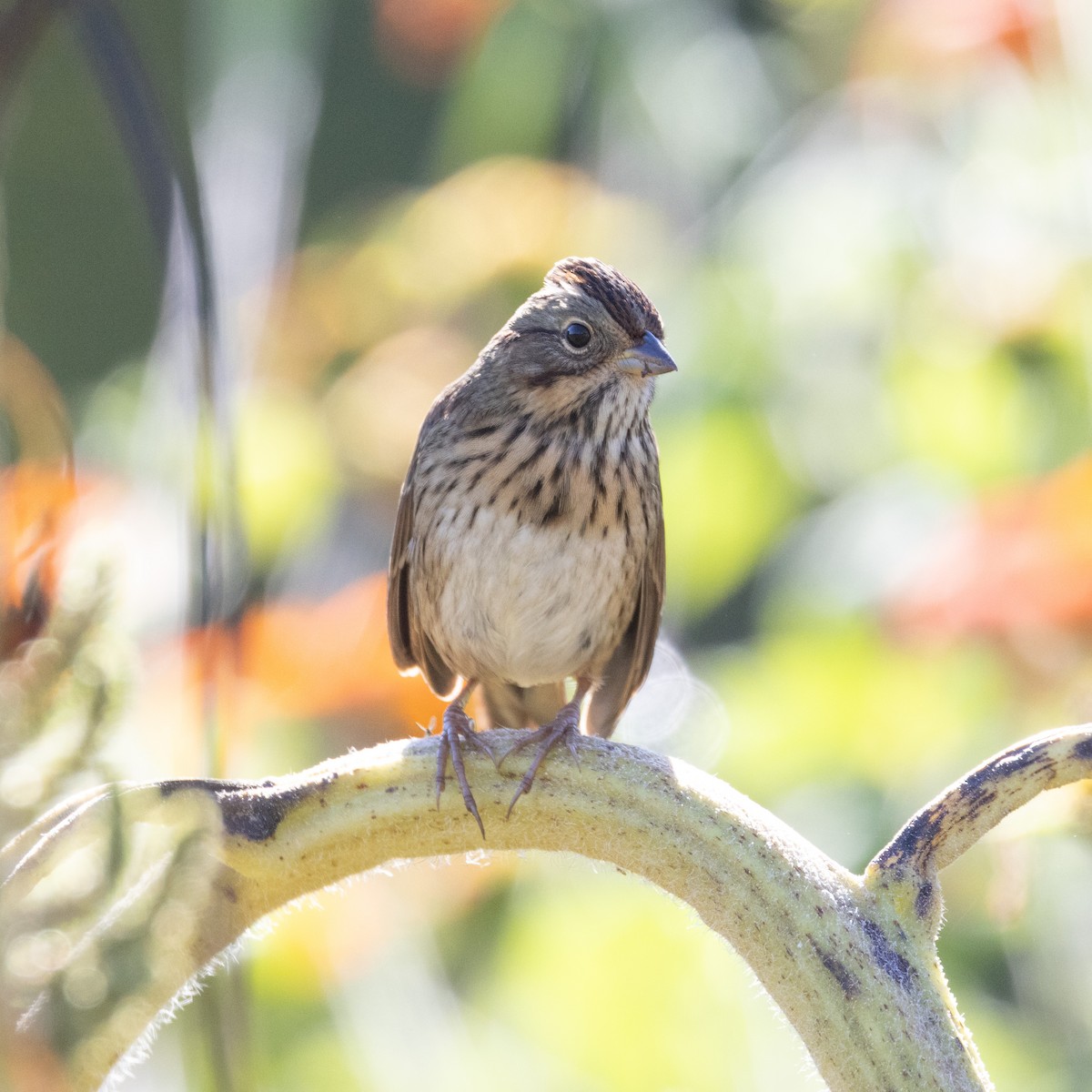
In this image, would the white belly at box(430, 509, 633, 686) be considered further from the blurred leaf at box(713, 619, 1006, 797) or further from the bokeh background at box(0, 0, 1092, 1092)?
the blurred leaf at box(713, 619, 1006, 797)

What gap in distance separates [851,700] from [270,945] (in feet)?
3.06

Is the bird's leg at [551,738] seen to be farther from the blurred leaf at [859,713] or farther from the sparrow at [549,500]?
the blurred leaf at [859,713]

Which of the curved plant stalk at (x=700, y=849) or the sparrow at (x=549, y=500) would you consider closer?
the curved plant stalk at (x=700, y=849)

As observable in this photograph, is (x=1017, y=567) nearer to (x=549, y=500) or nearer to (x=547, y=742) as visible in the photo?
(x=549, y=500)

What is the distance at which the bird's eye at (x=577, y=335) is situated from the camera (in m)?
2.19

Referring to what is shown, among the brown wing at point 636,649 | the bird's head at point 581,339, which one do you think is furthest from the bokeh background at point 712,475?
the bird's head at point 581,339

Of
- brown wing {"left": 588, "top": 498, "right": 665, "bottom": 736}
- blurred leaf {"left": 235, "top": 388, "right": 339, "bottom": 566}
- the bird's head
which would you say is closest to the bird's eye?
the bird's head

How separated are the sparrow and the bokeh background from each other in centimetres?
17

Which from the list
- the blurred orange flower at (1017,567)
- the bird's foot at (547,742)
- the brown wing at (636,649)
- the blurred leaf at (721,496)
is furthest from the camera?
the blurred leaf at (721,496)

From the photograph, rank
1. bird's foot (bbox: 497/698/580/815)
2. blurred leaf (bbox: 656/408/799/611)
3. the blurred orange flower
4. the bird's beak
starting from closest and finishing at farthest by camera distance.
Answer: bird's foot (bbox: 497/698/580/815) → the blurred orange flower → the bird's beak → blurred leaf (bbox: 656/408/799/611)

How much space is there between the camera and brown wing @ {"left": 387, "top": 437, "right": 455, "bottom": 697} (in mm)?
2352

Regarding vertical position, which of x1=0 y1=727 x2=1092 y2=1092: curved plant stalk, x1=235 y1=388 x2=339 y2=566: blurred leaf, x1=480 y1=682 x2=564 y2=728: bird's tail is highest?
x1=235 y1=388 x2=339 y2=566: blurred leaf

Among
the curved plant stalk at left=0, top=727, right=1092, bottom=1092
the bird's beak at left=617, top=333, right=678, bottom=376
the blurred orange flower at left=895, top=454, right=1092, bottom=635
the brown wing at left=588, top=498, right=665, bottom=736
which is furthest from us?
the brown wing at left=588, top=498, right=665, bottom=736

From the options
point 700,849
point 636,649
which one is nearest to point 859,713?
point 636,649
